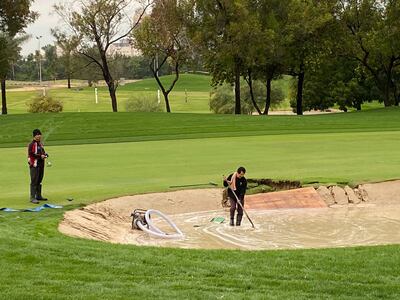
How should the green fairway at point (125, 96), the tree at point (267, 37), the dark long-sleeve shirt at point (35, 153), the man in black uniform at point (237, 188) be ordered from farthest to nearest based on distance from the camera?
the green fairway at point (125, 96) < the tree at point (267, 37) < the dark long-sleeve shirt at point (35, 153) < the man in black uniform at point (237, 188)

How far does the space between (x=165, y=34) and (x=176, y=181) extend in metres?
41.7

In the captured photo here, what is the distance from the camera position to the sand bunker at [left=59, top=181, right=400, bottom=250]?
14.4 meters

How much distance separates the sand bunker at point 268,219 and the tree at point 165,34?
1644 inches

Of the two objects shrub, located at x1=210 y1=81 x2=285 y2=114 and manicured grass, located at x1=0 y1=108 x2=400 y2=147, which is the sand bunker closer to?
manicured grass, located at x1=0 y1=108 x2=400 y2=147

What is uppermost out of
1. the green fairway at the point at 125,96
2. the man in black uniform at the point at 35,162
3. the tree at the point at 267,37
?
the tree at the point at 267,37

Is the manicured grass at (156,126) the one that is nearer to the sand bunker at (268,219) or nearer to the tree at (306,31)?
the tree at (306,31)

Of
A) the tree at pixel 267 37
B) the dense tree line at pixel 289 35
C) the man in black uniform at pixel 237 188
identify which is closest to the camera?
the man in black uniform at pixel 237 188

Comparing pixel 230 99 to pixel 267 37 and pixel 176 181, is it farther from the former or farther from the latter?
pixel 176 181

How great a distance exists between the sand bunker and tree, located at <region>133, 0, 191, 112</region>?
137 feet

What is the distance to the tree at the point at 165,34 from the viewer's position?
58125 mm

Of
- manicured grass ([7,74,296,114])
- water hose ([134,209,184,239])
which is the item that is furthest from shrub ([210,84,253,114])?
water hose ([134,209,184,239])

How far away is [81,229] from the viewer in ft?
46.3

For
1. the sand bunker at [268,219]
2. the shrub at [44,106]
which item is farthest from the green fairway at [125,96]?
the sand bunker at [268,219]

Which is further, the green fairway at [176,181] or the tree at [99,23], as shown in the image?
the tree at [99,23]
